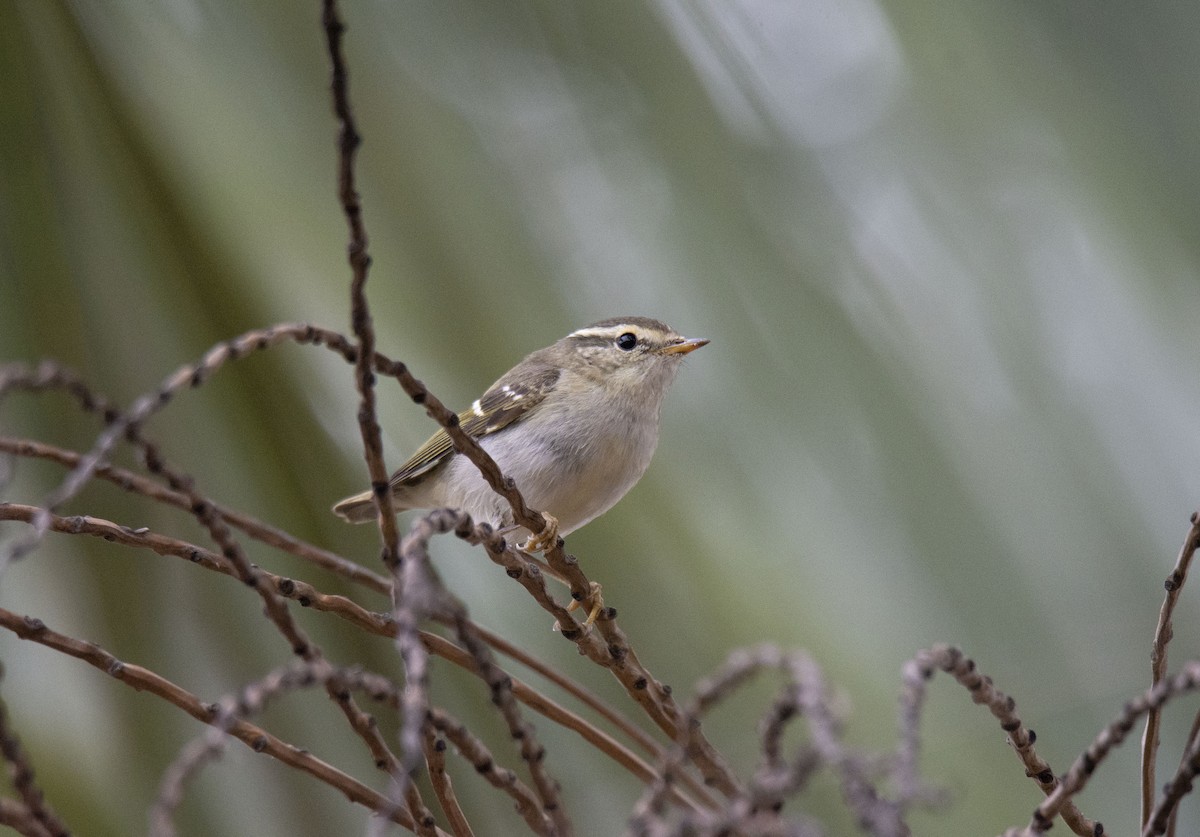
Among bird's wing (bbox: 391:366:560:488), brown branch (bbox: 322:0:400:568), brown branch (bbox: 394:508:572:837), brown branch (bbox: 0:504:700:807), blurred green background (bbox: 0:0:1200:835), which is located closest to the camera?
brown branch (bbox: 394:508:572:837)

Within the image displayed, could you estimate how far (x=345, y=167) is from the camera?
2.38 ft

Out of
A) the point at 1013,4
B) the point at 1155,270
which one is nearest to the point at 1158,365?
the point at 1155,270

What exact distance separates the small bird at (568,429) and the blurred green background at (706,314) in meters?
0.19

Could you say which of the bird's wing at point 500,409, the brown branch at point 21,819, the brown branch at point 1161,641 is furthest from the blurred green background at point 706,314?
the brown branch at point 21,819

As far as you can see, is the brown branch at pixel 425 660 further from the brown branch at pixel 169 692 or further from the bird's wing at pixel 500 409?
the bird's wing at pixel 500 409

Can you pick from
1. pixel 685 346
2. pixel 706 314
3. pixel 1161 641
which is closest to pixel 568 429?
pixel 685 346

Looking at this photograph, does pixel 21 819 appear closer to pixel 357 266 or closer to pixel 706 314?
pixel 357 266

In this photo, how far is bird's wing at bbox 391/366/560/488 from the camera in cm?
247

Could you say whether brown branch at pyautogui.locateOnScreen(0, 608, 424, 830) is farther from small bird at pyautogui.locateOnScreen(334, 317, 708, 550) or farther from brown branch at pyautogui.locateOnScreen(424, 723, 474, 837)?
small bird at pyautogui.locateOnScreen(334, 317, 708, 550)

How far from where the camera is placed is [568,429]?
248 centimetres

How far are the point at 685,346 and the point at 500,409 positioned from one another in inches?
19.4

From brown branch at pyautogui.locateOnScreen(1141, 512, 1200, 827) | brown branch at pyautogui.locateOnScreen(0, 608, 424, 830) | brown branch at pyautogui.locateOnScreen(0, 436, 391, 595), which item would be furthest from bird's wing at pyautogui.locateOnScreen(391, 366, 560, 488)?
brown branch at pyautogui.locateOnScreen(1141, 512, 1200, 827)

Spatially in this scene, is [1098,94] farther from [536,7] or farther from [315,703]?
[315,703]

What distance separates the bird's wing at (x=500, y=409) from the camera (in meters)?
2.47
